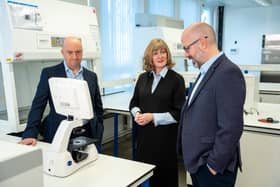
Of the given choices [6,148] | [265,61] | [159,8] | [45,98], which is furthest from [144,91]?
[265,61]

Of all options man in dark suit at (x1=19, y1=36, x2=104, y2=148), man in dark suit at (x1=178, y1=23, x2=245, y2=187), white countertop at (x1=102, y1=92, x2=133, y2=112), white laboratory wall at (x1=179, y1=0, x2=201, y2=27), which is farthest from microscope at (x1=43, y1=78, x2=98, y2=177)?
white laboratory wall at (x1=179, y1=0, x2=201, y2=27)

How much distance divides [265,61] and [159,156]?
251 inches

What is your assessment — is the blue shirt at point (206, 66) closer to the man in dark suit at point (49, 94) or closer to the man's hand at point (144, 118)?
the man's hand at point (144, 118)

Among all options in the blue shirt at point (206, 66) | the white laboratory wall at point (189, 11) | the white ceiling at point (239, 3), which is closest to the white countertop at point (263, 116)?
the blue shirt at point (206, 66)

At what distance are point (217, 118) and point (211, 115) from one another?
0.11ft

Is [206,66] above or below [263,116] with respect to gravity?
above

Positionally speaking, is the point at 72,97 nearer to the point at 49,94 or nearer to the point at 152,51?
the point at 49,94

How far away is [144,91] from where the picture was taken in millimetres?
2256

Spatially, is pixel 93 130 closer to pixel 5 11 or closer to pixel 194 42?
pixel 194 42

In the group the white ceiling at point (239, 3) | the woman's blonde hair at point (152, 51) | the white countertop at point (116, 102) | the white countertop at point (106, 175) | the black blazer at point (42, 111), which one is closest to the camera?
the white countertop at point (106, 175)

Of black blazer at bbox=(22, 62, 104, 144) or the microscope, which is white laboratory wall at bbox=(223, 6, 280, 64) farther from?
the microscope

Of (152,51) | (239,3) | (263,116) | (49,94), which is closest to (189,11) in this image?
(239,3)

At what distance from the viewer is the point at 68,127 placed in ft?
5.29

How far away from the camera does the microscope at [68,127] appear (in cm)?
158
